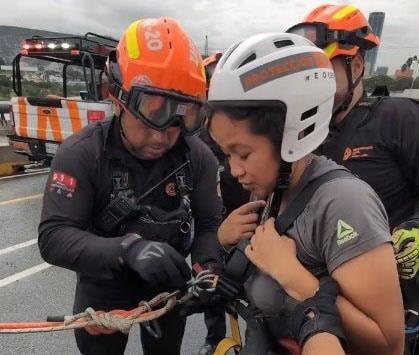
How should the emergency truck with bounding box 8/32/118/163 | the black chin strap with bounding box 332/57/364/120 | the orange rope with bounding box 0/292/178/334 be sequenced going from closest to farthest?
1. the orange rope with bounding box 0/292/178/334
2. the black chin strap with bounding box 332/57/364/120
3. the emergency truck with bounding box 8/32/118/163

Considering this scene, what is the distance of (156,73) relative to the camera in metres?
1.47

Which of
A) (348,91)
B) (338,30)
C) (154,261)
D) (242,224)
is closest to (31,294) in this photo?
(154,261)

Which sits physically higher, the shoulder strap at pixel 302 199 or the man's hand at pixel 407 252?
the shoulder strap at pixel 302 199

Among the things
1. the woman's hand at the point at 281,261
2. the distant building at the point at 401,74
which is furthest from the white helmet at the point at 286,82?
the distant building at the point at 401,74

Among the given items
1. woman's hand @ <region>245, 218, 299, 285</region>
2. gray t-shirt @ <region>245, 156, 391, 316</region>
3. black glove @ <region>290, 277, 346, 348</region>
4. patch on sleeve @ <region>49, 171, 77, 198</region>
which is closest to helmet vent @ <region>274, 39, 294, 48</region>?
gray t-shirt @ <region>245, 156, 391, 316</region>

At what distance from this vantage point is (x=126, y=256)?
56.8 inches

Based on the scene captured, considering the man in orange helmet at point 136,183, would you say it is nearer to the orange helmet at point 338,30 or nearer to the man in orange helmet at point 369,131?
the man in orange helmet at point 369,131

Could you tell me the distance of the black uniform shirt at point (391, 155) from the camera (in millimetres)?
1923

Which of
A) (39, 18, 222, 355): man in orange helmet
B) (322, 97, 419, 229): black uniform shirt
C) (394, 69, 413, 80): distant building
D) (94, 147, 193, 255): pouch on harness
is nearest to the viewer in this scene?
(39, 18, 222, 355): man in orange helmet

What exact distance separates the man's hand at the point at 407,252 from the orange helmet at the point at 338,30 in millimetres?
957

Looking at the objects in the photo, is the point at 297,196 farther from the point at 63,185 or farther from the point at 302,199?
the point at 63,185

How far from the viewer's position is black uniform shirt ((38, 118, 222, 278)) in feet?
4.85

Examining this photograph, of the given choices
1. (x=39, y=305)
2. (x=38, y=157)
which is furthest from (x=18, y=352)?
(x=38, y=157)

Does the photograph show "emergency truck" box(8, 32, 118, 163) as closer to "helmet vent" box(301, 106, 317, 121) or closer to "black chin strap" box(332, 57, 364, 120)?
"black chin strap" box(332, 57, 364, 120)
